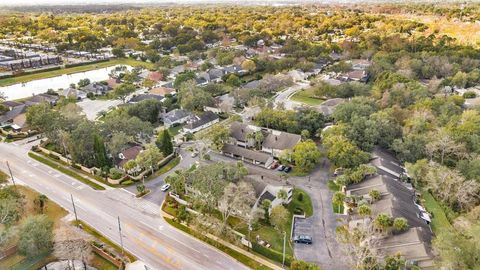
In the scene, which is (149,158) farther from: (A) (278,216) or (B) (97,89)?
(B) (97,89)

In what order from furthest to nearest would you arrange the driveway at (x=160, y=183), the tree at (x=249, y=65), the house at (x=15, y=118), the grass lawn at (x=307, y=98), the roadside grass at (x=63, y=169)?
the tree at (x=249, y=65), the grass lawn at (x=307, y=98), the house at (x=15, y=118), the roadside grass at (x=63, y=169), the driveway at (x=160, y=183)

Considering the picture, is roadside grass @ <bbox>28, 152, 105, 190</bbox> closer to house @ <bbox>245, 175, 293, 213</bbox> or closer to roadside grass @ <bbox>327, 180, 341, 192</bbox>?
house @ <bbox>245, 175, 293, 213</bbox>

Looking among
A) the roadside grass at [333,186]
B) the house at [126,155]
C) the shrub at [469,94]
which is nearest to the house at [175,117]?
the house at [126,155]

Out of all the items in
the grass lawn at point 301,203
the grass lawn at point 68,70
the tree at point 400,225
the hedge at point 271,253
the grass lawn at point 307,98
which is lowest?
the grass lawn at point 68,70

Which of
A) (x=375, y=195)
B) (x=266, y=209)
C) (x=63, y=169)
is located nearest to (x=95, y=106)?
(x=63, y=169)

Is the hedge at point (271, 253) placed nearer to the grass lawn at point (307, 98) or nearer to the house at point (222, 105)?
the house at point (222, 105)

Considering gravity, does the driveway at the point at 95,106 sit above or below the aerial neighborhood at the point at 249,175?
below
